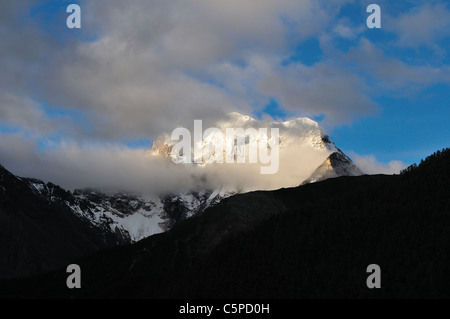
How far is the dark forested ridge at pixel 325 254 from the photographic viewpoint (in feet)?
412

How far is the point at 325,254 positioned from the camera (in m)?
139

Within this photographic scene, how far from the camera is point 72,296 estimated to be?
7141 inches

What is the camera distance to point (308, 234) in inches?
5950

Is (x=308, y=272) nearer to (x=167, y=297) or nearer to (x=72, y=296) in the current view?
(x=167, y=297)

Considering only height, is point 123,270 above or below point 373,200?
below

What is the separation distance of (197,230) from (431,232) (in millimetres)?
82859

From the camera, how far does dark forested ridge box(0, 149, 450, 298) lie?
125688 mm
